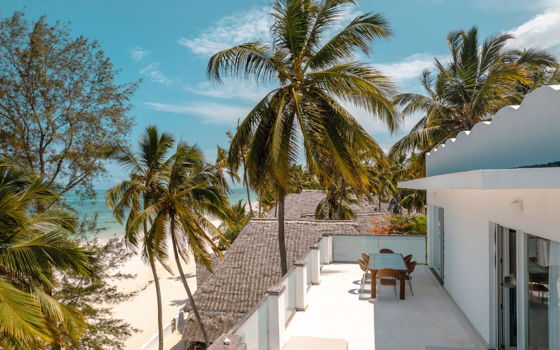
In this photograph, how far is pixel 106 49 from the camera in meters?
15.3

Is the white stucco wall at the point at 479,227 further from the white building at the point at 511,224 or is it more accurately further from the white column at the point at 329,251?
the white column at the point at 329,251

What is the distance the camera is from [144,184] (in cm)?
1490

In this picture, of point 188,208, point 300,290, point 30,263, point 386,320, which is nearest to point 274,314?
point 300,290

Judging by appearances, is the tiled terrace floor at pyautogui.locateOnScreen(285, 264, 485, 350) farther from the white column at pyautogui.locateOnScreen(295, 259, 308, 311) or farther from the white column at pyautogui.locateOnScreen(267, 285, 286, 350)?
the white column at pyautogui.locateOnScreen(267, 285, 286, 350)

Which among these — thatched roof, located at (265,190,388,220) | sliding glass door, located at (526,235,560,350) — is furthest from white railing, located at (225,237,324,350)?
thatched roof, located at (265,190,388,220)

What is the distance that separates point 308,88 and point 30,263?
8.31 m

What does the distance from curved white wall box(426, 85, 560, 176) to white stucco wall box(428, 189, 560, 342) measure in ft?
1.64

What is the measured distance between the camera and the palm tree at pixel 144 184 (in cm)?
1428

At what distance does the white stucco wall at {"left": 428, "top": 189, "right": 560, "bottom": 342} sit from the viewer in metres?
4.39

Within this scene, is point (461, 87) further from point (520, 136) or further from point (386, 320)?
point (520, 136)

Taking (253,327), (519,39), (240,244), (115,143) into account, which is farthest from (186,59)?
(253,327)

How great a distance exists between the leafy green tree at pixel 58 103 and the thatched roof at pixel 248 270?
6946 mm

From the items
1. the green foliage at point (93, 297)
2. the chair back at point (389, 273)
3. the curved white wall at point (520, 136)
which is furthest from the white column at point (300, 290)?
the green foliage at point (93, 297)

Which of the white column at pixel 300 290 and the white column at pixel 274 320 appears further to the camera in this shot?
the white column at pixel 300 290
